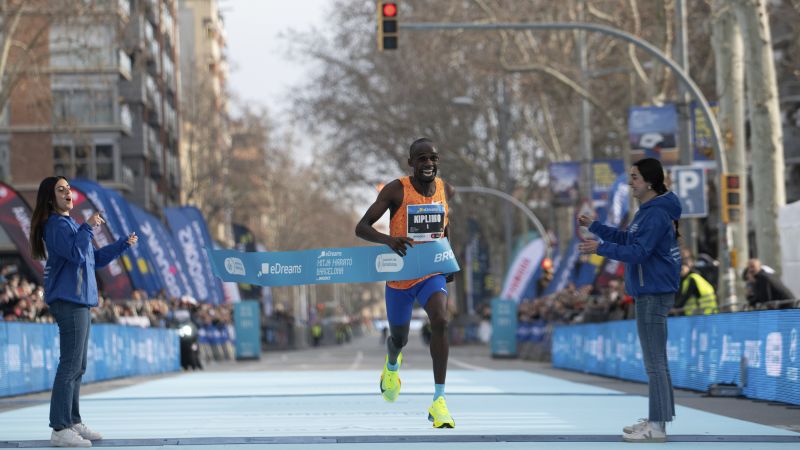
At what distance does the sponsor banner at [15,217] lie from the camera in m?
29.6

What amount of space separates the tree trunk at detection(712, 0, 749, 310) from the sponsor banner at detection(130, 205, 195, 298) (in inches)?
531

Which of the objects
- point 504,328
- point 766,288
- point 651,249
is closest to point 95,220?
point 651,249

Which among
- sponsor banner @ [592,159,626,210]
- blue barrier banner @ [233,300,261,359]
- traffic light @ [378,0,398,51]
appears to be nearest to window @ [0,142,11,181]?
blue barrier banner @ [233,300,261,359]

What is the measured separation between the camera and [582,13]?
46188 millimetres

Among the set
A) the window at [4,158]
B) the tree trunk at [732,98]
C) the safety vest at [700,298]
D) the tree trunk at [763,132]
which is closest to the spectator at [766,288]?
the safety vest at [700,298]

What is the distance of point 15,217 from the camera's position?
3027 centimetres

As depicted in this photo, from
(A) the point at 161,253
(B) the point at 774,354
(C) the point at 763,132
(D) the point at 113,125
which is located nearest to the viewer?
(B) the point at 774,354

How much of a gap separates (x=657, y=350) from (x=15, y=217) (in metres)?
21.4

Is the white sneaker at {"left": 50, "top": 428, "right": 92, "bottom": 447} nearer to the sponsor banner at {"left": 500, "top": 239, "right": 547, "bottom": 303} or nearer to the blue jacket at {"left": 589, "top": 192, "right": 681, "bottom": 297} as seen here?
the blue jacket at {"left": 589, "top": 192, "right": 681, "bottom": 297}

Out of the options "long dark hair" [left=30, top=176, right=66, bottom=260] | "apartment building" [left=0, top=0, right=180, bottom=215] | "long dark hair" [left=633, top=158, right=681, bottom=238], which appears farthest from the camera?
"apartment building" [left=0, top=0, right=180, bottom=215]

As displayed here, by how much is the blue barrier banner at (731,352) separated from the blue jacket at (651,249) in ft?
15.6

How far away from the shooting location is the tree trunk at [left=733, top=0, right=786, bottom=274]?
91.1 ft

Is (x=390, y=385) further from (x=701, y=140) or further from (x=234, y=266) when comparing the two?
(x=701, y=140)

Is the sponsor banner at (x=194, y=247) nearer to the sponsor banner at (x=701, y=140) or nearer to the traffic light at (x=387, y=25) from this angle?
the traffic light at (x=387, y=25)
